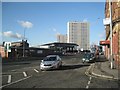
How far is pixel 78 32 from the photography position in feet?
496

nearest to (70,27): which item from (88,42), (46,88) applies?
(88,42)

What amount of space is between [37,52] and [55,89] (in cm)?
8196

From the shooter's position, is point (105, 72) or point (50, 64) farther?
point (50, 64)

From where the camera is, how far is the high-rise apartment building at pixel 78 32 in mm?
150750

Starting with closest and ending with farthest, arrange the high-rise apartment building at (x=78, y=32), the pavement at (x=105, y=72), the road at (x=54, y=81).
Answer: the road at (x=54, y=81) < the pavement at (x=105, y=72) < the high-rise apartment building at (x=78, y=32)

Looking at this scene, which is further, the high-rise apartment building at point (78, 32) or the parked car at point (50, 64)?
the high-rise apartment building at point (78, 32)

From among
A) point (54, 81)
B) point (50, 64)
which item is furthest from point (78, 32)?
point (54, 81)

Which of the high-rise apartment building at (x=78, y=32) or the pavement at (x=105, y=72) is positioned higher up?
the high-rise apartment building at (x=78, y=32)

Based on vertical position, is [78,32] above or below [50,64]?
above

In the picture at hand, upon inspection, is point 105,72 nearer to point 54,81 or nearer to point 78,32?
point 54,81

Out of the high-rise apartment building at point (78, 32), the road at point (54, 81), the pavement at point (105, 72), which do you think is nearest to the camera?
the road at point (54, 81)

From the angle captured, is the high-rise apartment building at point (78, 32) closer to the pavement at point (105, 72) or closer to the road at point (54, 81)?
the pavement at point (105, 72)

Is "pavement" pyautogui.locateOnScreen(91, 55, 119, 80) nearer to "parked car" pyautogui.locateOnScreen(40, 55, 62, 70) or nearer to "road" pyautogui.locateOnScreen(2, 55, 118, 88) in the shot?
"road" pyautogui.locateOnScreen(2, 55, 118, 88)

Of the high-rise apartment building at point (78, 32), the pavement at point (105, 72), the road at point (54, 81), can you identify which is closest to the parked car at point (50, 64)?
the road at point (54, 81)
